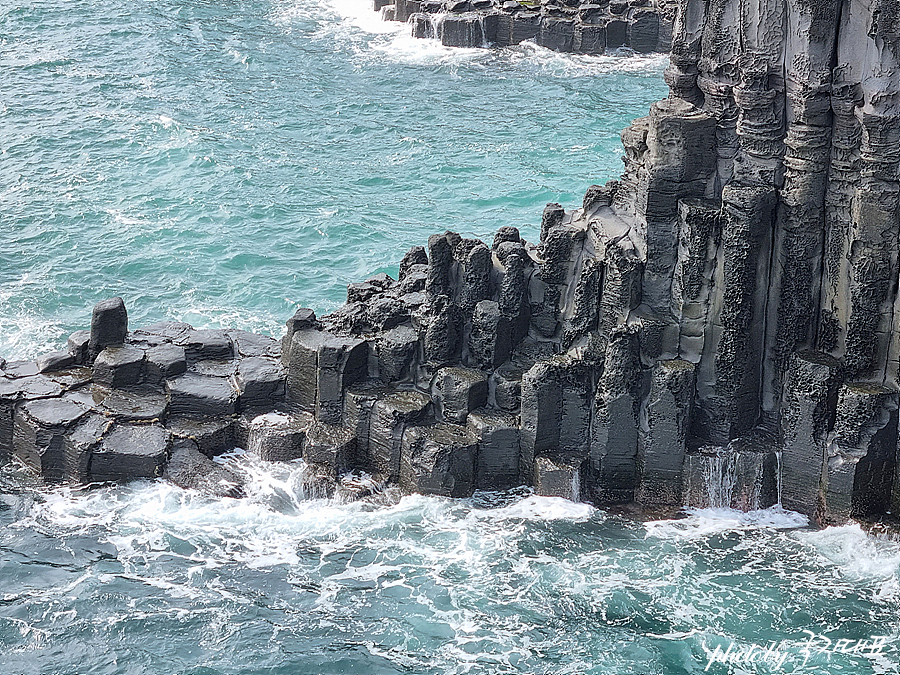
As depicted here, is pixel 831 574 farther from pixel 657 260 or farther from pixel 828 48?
pixel 828 48

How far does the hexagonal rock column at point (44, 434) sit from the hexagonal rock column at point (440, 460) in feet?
26.6

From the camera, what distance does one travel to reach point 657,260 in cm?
3053

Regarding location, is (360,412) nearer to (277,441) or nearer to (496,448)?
(277,441)

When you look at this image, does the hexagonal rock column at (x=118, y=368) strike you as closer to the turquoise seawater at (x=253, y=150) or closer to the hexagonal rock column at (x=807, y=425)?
the turquoise seawater at (x=253, y=150)

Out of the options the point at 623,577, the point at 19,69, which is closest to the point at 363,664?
the point at 623,577

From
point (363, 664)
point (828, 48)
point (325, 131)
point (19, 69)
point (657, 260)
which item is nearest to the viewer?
point (363, 664)

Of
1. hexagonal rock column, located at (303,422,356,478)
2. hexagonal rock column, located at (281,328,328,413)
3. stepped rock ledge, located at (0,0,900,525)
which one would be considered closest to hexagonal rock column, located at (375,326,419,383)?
stepped rock ledge, located at (0,0,900,525)

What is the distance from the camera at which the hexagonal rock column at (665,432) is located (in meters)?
29.9

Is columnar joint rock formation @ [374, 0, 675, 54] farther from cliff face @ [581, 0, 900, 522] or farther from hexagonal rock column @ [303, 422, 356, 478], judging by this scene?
hexagonal rock column @ [303, 422, 356, 478]

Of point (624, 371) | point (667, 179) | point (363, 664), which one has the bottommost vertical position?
point (363, 664)

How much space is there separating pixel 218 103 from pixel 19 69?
10306mm

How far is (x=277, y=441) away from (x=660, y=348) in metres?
9.36

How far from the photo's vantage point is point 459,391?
31.4 meters

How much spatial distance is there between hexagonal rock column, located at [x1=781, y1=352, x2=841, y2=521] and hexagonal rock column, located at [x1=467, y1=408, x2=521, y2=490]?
19.9 ft
